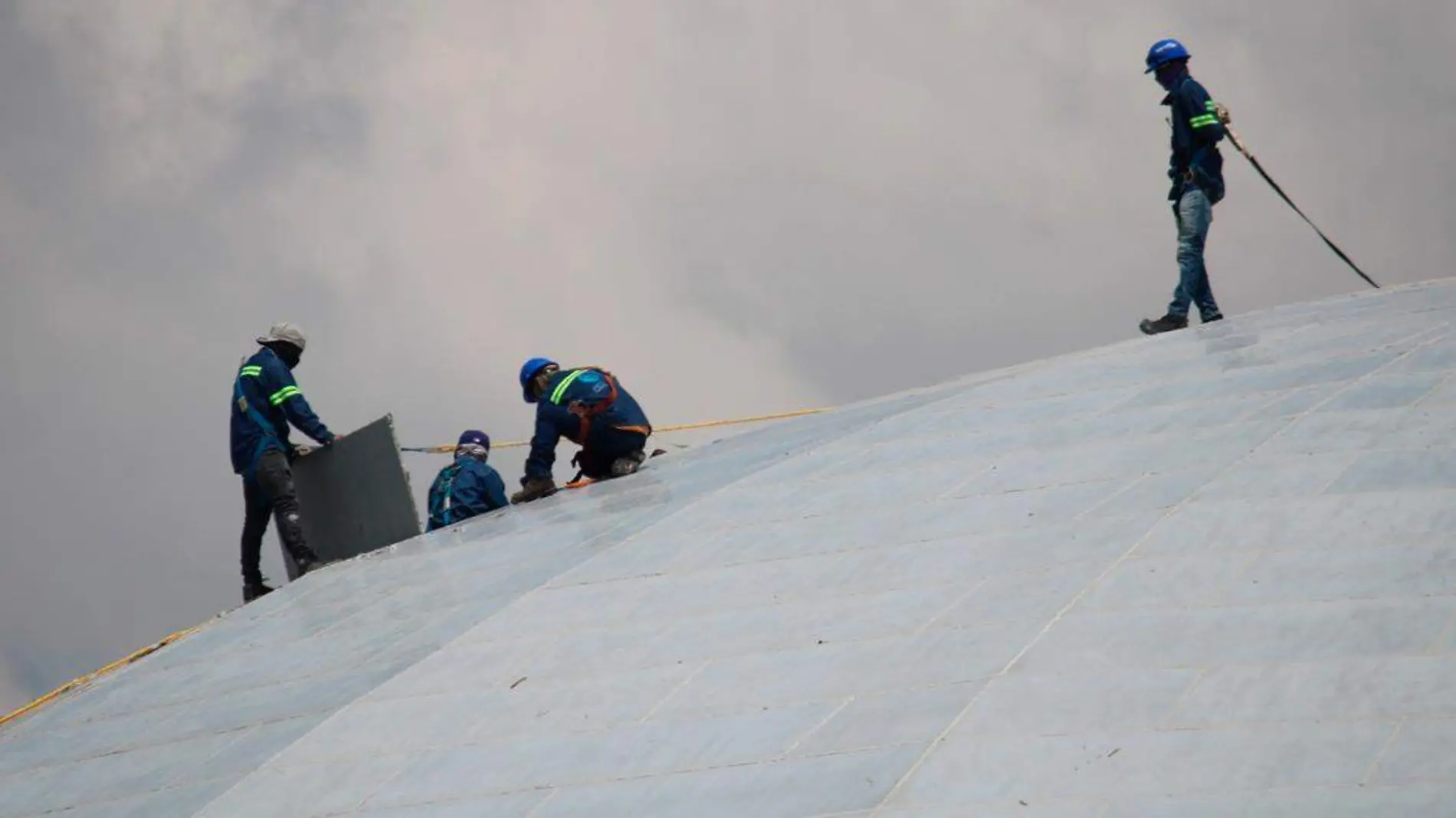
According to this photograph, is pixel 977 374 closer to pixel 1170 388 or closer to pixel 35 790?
pixel 1170 388

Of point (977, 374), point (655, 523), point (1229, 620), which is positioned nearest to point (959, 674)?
point (1229, 620)

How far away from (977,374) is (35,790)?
871cm

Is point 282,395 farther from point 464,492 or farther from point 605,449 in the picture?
point 605,449

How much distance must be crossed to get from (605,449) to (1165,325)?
14.9 feet

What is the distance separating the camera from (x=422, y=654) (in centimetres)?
1102

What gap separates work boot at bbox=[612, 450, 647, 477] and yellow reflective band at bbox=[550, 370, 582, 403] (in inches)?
33.6

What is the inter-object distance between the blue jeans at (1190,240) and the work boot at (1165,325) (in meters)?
0.04

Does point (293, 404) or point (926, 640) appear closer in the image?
point (926, 640)

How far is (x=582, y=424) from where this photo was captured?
15.5m

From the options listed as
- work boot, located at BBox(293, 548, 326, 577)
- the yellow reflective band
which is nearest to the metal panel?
work boot, located at BBox(293, 548, 326, 577)

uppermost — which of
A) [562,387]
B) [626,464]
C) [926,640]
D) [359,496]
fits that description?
[562,387]

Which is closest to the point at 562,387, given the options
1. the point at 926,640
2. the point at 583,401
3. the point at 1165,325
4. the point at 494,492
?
the point at 583,401

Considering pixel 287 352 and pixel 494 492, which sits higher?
pixel 287 352

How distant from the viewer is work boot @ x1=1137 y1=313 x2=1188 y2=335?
631 inches
